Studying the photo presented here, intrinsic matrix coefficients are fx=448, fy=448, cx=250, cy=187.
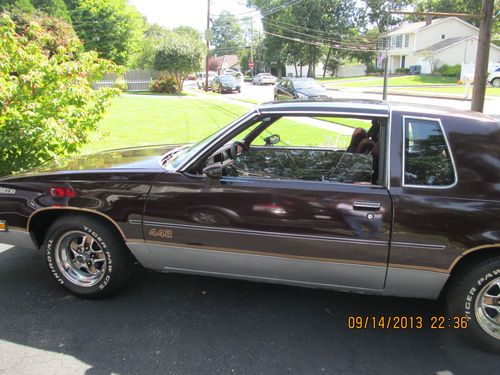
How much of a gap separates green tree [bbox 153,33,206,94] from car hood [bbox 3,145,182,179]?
2879 centimetres

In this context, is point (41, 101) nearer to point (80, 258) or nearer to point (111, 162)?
point (111, 162)

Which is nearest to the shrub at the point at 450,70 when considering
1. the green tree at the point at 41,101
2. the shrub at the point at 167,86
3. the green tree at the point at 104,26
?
the shrub at the point at 167,86

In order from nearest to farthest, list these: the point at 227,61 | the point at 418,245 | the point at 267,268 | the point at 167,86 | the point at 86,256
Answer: the point at 418,245 → the point at 267,268 → the point at 86,256 → the point at 167,86 → the point at 227,61

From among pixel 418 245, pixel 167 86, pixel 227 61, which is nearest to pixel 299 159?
pixel 418 245

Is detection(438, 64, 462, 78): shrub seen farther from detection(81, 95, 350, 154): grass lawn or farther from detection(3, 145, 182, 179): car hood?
detection(3, 145, 182, 179): car hood

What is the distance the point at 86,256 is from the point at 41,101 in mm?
3034

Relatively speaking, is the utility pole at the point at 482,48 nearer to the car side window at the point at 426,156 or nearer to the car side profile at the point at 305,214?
the car side profile at the point at 305,214

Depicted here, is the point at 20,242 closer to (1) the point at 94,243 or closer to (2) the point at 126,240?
(1) the point at 94,243

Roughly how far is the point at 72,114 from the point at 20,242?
273cm

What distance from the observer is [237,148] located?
3807mm

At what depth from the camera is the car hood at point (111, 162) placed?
362 cm

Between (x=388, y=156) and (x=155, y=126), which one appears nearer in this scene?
(x=388, y=156)

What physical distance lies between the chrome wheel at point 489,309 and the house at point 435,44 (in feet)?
176

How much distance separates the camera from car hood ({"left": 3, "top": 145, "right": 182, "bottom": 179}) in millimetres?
3617
